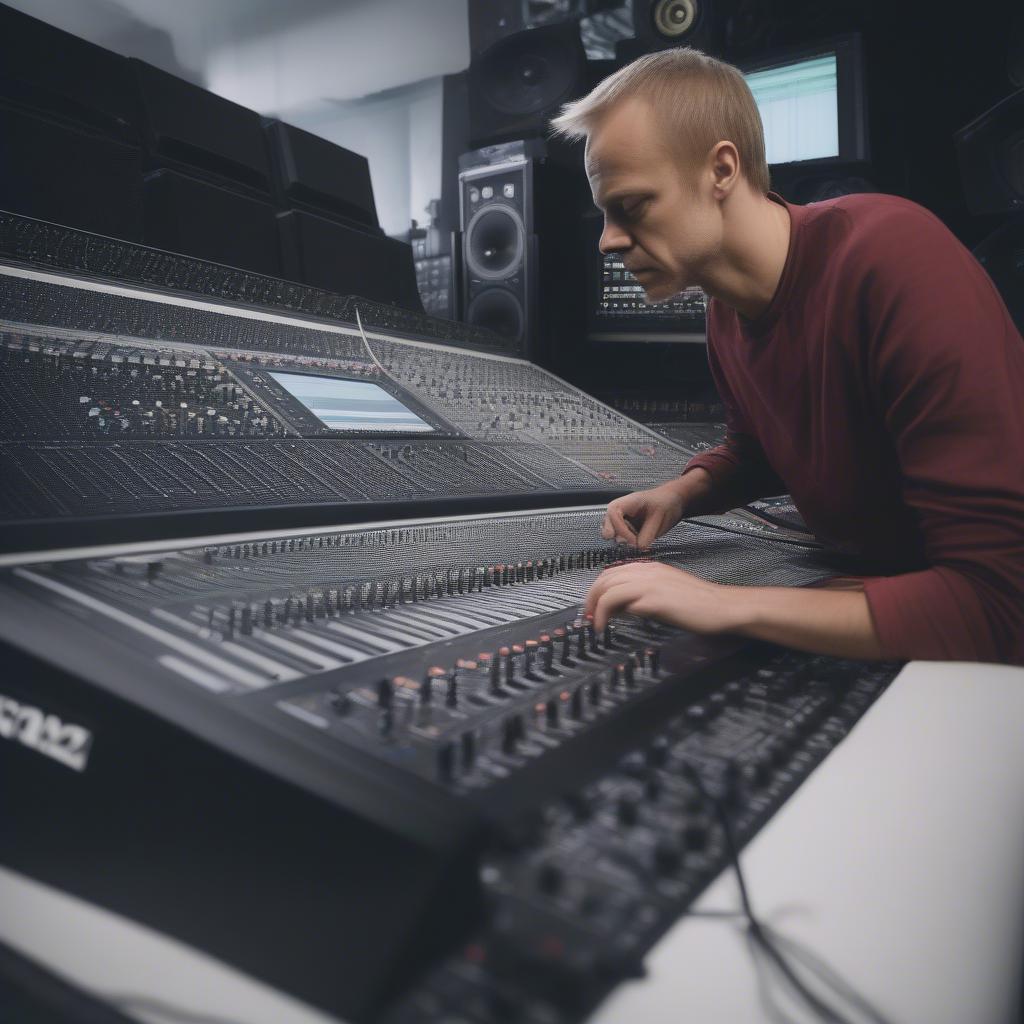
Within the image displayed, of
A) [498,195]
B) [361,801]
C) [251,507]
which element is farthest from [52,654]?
[498,195]

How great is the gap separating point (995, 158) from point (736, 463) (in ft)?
4.65

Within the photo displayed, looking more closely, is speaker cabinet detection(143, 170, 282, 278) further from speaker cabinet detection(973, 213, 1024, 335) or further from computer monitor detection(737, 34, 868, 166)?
speaker cabinet detection(973, 213, 1024, 335)

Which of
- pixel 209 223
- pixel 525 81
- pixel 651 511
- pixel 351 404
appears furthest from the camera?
pixel 525 81

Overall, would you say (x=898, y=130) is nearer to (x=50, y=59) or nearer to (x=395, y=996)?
(x=50, y=59)

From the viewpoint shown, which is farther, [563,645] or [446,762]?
[563,645]

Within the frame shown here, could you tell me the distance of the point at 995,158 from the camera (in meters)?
2.19

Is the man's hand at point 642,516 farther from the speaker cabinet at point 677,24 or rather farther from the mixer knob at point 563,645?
the speaker cabinet at point 677,24

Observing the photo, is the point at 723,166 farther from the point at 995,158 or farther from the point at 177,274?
the point at 995,158

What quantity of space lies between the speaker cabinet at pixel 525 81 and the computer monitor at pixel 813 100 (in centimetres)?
53

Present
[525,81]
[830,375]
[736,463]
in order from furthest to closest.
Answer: [525,81]
[736,463]
[830,375]

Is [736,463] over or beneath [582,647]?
over

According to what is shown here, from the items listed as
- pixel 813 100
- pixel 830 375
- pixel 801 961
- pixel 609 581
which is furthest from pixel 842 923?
pixel 813 100

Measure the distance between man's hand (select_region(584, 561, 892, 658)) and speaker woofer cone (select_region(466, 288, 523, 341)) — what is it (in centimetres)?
177

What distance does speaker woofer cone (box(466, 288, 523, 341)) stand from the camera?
2.46 meters
